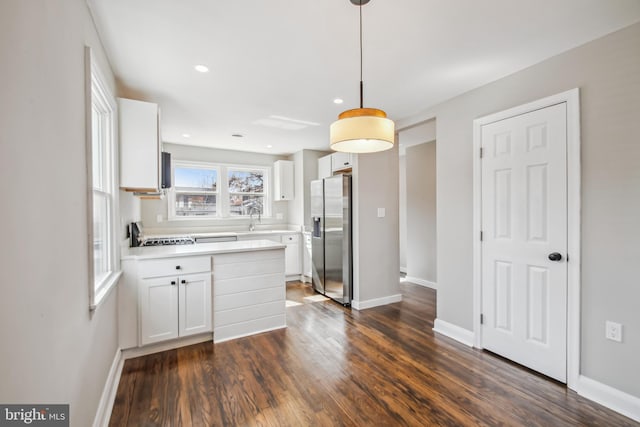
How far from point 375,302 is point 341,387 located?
1886 mm

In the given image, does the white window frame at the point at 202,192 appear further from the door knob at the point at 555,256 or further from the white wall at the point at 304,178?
the door knob at the point at 555,256

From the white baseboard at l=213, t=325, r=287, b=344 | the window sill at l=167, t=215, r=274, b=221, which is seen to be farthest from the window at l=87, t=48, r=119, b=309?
the window sill at l=167, t=215, r=274, b=221

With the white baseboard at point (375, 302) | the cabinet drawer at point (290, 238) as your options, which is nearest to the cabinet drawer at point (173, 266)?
the white baseboard at point (375, 302)

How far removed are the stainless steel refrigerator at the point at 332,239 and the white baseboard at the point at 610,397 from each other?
2382 mm

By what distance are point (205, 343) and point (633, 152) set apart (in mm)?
3715

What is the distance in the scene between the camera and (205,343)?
2.82 m

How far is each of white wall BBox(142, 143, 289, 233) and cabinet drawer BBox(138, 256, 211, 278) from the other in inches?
97.6

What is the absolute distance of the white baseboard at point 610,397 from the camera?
→ 1768mm

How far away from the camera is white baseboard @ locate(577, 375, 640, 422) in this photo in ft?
5.80

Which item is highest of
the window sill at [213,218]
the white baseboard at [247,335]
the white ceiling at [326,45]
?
the white ceiling at [326,45]

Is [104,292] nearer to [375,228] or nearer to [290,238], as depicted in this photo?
[375,228]

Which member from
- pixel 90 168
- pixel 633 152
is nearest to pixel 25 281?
pixel 90 168

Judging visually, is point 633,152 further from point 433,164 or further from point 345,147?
point 433,164

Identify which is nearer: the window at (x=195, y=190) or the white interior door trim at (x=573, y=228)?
the white interior door trim at (x=573, y=228)
